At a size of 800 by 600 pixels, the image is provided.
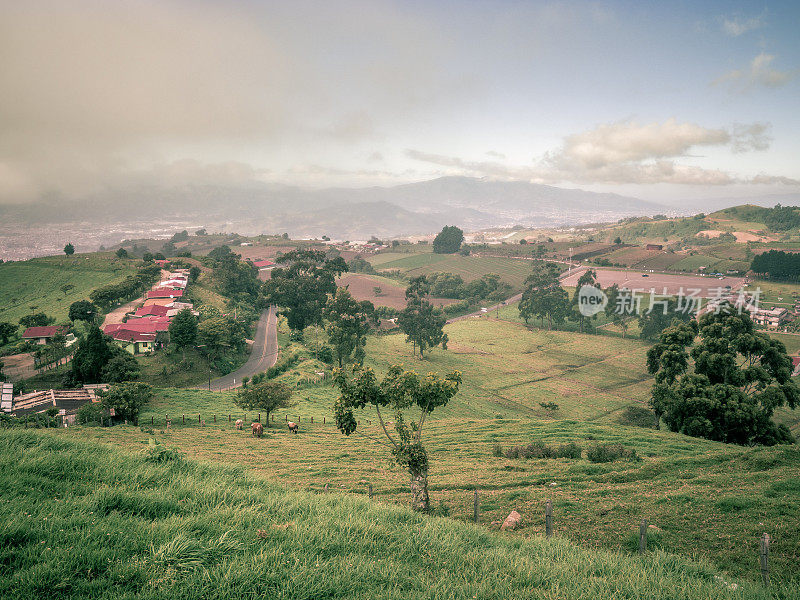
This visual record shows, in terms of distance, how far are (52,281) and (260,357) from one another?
8076 centimetres

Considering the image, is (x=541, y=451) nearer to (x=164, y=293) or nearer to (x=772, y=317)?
(x=164, y=293)

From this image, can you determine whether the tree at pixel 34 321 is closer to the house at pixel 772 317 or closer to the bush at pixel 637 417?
the bush at pixel 637 417

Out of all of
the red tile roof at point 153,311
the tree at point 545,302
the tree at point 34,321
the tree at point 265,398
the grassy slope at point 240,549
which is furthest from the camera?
the tree at point 545,302

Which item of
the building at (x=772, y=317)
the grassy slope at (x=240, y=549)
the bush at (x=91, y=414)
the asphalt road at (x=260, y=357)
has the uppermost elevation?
the grassy slope at (x=240, y=549)

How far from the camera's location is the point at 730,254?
549 ft

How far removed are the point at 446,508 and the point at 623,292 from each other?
123m

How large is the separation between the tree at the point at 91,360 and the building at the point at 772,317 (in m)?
131

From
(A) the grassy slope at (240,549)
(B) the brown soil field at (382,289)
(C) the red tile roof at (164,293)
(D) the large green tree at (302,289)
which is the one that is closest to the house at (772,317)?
(B) the brown soil field at (382,289)

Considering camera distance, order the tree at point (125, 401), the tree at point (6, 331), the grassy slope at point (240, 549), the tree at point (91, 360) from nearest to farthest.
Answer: the grassy slope at point (240, 549)
the tree at point (125, 401)
the tree at point (91, 360)
the tree at point (6, 331)

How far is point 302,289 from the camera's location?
80312 millimetres

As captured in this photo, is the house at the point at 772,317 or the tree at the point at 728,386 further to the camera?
the house at the point at 772,317

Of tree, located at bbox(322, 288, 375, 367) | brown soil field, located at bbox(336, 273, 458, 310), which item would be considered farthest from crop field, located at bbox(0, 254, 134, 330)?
brown soil field, located at bbox(336, 273, 458, 310)

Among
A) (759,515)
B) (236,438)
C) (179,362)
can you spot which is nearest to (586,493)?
(759,515)

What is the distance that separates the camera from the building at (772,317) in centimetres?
9800
